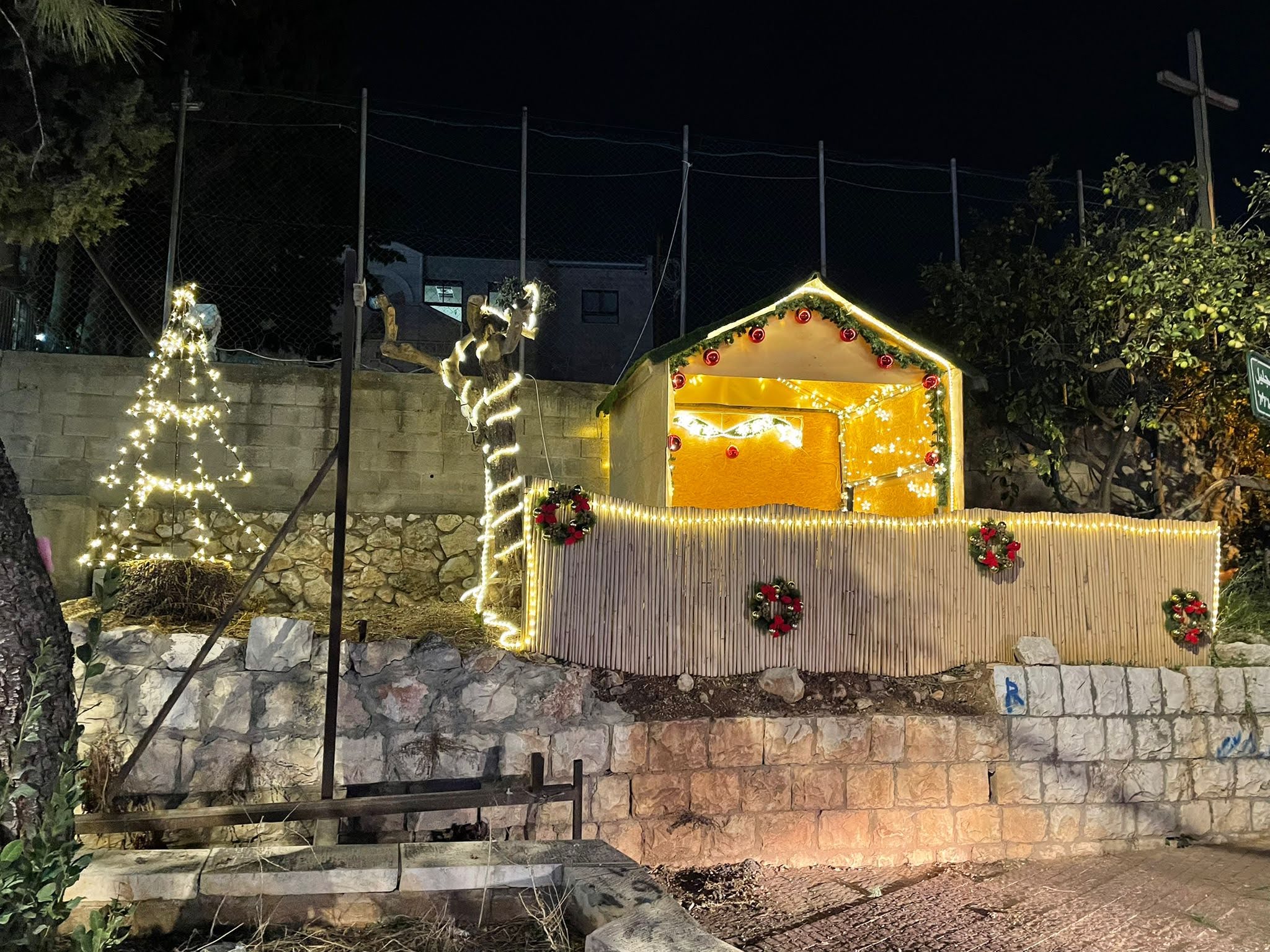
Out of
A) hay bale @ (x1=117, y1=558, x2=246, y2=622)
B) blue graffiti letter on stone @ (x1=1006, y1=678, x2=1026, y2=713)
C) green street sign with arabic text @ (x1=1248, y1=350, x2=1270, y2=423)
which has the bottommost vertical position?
blue graffiti letter on stone @ (x1=1006, y1=678, x2=1026, y2=713)

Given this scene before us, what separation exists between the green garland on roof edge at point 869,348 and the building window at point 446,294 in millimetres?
6595

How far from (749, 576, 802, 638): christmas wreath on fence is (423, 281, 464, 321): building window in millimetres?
8698

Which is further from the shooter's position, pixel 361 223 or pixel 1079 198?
pixel 1079 198

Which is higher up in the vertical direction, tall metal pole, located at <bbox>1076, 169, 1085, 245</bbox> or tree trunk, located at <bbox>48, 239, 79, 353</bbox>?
tall metal pole, located at <bbox>1076, 169, 1085, 245</bbox>

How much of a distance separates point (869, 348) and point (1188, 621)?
144 inches

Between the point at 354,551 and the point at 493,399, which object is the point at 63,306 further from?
the point at 493,399

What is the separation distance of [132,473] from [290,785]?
4498 millimetres

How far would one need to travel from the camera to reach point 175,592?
22.5 ft

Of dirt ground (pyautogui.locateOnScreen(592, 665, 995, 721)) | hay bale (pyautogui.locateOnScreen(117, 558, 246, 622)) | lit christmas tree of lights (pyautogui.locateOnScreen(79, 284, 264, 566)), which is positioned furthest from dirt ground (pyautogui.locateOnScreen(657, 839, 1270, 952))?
lit christmas tree of lights (pyautogui.locateOnScreen(79, 284, 264, 566))

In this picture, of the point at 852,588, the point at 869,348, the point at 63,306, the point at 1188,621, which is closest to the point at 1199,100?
the point at 869,348

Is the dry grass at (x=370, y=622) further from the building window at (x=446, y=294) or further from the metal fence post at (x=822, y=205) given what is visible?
the building window at (x=446, y=294)

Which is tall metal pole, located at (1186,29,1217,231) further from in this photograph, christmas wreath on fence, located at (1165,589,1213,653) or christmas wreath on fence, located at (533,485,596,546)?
christmas wreath on fence, located at (533,485,596,546)

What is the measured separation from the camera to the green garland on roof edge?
8469 mm

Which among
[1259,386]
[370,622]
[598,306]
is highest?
[598,306]
